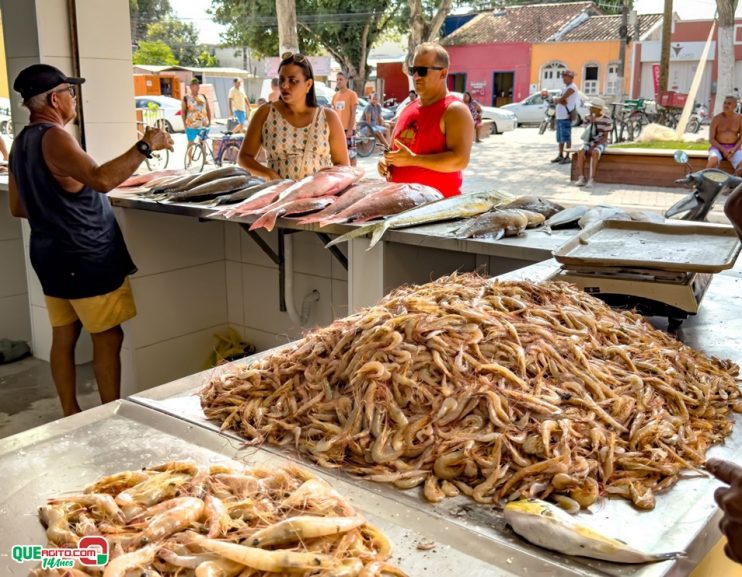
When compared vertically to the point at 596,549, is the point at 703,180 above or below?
above

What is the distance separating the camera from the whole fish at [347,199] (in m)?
4.11

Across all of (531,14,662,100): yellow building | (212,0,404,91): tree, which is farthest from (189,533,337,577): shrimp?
(531,14,662,100): yellow building

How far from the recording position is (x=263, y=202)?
171 inches

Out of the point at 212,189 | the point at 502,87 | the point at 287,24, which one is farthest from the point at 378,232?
the point at 502,87

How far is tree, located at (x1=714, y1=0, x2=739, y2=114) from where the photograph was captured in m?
16.0

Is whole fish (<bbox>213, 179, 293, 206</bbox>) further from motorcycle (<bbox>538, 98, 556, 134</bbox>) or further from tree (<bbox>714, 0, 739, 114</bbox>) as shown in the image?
motorcycle (<bbox>538, 98, 556, 134</bbox>)

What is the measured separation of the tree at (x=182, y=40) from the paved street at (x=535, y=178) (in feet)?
62.0

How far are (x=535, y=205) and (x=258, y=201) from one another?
5.23 feet

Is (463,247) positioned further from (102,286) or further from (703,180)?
(102,286)

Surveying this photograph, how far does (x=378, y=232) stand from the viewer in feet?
12.4

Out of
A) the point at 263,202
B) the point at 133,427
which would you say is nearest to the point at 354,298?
the point at 263,202

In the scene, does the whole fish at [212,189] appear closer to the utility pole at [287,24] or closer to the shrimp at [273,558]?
the shrimp at [273,558]

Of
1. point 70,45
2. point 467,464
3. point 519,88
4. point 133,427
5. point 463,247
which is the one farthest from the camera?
point 519,88

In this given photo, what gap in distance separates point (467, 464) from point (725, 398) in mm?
897
